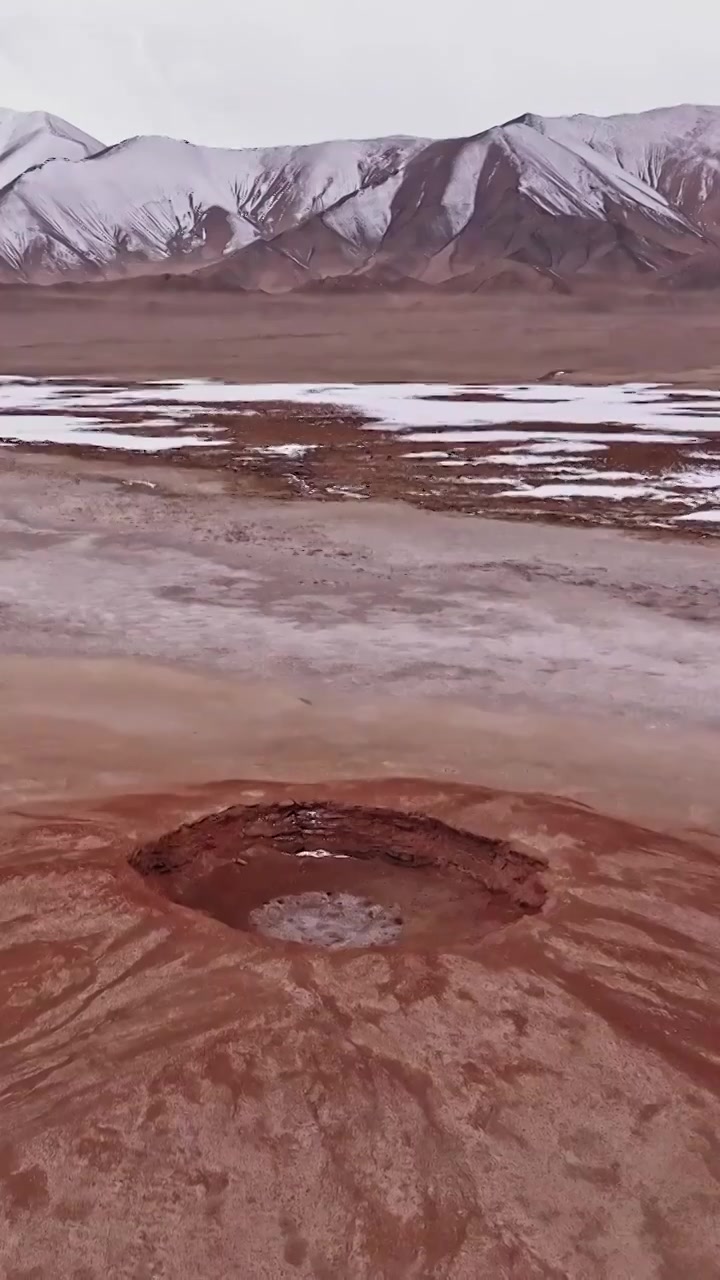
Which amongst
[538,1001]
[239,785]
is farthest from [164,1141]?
[239,785]

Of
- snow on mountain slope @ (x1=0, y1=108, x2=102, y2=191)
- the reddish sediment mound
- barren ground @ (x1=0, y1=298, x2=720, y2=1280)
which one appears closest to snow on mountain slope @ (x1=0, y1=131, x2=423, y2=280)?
snow on mountain slope @ (x1=0, y1=108, x2=102, y2=191)

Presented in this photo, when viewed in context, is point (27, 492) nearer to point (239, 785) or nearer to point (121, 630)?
point (121, 630)

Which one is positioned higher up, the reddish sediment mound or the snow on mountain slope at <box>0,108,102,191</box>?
the snow on mountain slope at <box>0,108,102,191</box>

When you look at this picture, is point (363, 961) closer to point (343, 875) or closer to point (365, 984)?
point (365, 984)

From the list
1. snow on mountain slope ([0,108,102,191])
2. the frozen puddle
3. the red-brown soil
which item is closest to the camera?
the red-brown soil

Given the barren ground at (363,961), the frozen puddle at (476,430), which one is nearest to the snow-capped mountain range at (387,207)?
the frozen puddle at (476,430)

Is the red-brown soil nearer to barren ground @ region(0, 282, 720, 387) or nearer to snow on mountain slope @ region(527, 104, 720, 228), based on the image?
barren ground @ region(0, 282, 720, 387)
